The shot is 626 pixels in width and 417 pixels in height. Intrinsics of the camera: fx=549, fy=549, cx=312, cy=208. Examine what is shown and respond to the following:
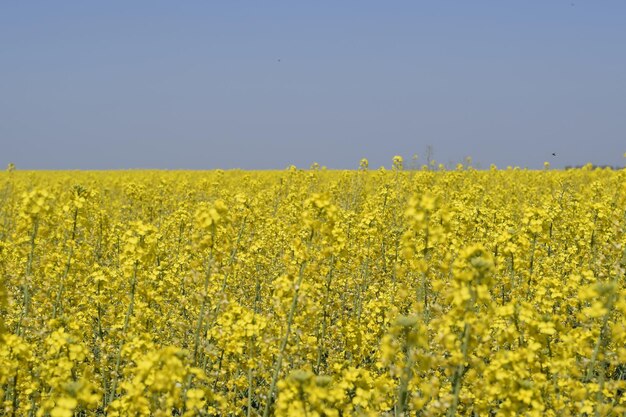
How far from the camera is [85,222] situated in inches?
267

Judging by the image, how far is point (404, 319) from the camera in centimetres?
399

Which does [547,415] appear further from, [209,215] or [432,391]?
[209,215]

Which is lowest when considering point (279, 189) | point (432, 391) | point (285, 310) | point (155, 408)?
point (155, 408)

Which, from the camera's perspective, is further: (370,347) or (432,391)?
(370,347)

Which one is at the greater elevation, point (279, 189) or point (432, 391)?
point (279, 189)

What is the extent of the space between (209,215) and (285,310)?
121 cm

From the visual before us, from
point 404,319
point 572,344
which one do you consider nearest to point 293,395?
point 404,319

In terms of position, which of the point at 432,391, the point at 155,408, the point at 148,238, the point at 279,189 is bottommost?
the point at 155,408

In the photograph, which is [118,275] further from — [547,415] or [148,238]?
[547,415]

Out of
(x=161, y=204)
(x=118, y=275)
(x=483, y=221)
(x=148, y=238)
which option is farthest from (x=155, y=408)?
(x=161, y=204)

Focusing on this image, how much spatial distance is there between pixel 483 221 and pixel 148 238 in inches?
222

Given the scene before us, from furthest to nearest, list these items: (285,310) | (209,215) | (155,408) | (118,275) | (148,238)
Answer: (118,275)
(148,238)
(285,310)
(209,215)
(155,408)

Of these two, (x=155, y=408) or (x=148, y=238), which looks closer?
(x=155, y=408)

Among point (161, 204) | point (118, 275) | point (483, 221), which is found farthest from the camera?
point (161, 204)
